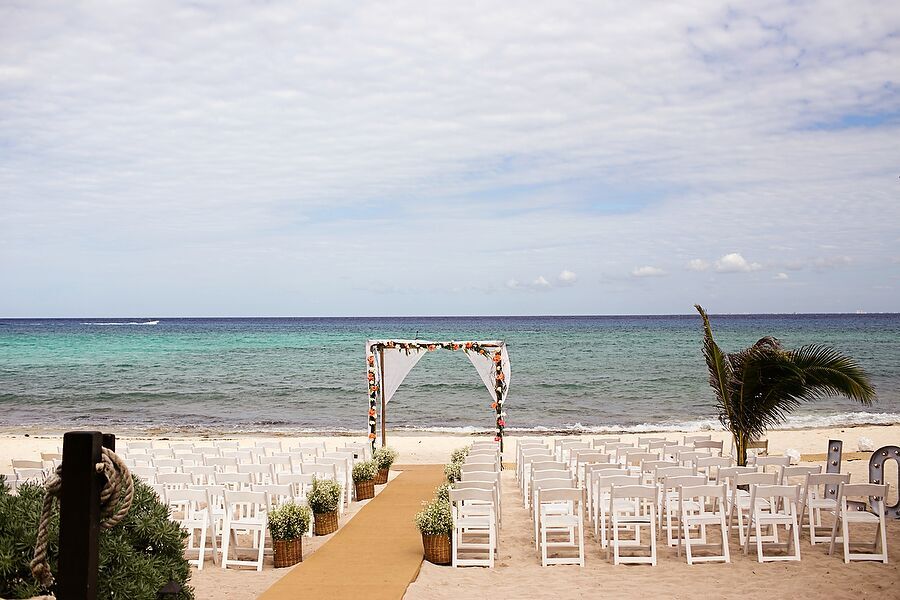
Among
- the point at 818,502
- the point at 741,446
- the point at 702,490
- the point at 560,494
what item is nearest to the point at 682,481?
the point at 702,490

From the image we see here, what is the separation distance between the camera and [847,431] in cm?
2339

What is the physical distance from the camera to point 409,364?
17094mm

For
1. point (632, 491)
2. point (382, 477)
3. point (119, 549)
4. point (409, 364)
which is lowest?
point (382, 477)

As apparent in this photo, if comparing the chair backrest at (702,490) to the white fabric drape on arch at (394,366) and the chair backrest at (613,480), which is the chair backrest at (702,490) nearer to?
the chair backrest at (613,480)

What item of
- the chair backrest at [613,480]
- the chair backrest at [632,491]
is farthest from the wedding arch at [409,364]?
the chair backrest at [632,491]

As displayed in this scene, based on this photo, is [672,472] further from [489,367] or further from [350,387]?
[350,387]

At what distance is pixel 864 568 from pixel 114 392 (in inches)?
1428

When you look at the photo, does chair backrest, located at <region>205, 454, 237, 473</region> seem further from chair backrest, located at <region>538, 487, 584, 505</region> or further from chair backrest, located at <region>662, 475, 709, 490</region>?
chair backrest, located at <region>662, 475, 709, 490</region>

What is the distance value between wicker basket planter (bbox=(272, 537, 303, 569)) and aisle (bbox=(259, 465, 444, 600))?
139 mm

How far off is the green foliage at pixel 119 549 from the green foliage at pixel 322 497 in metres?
4.64

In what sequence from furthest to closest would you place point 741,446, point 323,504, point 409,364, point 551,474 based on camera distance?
point 409,364 → point 741,446 → point 323,504 → point 551,474

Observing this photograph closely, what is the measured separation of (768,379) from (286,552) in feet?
27.4

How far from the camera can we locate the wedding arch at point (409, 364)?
16.5 m

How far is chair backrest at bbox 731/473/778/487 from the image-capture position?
9.30 m
